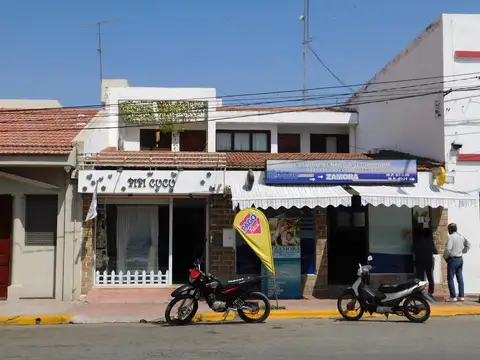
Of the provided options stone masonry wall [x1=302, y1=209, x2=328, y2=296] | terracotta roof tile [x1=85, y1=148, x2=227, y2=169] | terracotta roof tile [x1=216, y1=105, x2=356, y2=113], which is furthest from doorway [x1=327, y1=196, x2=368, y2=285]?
terracotta roof tile [x1=216, y1=105, x2=356, y2=113]

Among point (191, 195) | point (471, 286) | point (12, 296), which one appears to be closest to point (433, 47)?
point (471, 286)

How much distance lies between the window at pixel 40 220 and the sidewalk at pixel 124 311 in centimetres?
159

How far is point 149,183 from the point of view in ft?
45.1

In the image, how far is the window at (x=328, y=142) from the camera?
2542cm

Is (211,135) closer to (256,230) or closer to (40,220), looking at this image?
(40,220)

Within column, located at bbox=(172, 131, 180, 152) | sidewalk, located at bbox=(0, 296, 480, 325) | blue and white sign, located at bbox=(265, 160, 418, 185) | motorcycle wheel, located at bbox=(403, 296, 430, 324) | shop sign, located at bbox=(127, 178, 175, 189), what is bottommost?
sidewalk, located at bbox=(0, 296, 480, 325)

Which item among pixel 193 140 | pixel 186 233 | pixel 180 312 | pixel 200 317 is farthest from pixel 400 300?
pixel 193 140

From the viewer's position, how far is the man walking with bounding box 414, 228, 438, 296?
13594 millimetres

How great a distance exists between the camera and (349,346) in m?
8.20

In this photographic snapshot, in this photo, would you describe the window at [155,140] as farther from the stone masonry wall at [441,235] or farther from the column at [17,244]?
the stone masonry wall at [441,235]

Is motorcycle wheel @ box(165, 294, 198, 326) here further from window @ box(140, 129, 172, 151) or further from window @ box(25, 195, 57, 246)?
window @ box(140, 129, 172, 151)

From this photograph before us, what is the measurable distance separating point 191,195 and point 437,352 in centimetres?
808

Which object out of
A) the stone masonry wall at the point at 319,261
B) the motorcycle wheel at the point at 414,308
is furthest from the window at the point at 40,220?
the motorcycle wheel at the point at 414,308

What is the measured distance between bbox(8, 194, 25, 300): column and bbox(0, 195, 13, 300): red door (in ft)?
0.54
